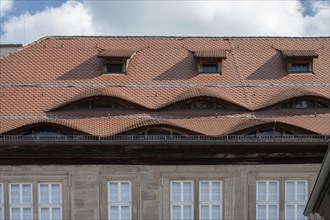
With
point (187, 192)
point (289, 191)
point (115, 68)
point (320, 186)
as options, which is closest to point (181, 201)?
point (187, 192)

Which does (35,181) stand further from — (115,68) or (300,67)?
(300,67)

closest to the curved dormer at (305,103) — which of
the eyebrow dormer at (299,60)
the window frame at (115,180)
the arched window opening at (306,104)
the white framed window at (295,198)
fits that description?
the arched window opening at (306,104)

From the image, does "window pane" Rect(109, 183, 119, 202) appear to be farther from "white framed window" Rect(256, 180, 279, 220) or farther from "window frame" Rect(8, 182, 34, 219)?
"white framed window" Rect(256, 180, 279, 220)

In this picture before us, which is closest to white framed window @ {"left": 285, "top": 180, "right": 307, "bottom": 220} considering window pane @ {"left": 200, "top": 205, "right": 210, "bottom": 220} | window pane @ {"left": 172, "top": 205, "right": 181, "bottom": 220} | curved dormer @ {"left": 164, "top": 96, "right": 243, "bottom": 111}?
window pane @ {"left": 200, "top": 205, "right": 210, "bottom": 220}

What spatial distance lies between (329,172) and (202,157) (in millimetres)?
9900

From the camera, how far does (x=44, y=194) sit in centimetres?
1442

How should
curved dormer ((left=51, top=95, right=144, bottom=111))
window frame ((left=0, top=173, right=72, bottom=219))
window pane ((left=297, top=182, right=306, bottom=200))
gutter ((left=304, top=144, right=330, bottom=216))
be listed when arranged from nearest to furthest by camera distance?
gutter ((left=304, top=144, right=330, bottom=216)) < window frame ((left=0, top=173, right=72, bottom=219)) < window pane ((left=297, top=182, right=306, bottom=200)) < curved dormer ((left=51, top=95, right=144, bottom=111))

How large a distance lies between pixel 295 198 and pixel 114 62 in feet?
26.8

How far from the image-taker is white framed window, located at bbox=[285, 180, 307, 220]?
1466 centimetres

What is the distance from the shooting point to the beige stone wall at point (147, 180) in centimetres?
1430

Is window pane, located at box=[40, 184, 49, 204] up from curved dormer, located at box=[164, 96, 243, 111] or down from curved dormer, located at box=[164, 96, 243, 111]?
down

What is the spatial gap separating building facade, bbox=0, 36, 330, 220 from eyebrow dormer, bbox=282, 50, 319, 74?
177 centimetres

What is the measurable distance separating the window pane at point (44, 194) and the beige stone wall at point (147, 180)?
248 mm

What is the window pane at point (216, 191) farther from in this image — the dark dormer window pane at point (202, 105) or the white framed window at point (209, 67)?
the white framed window at point (209, 67)
